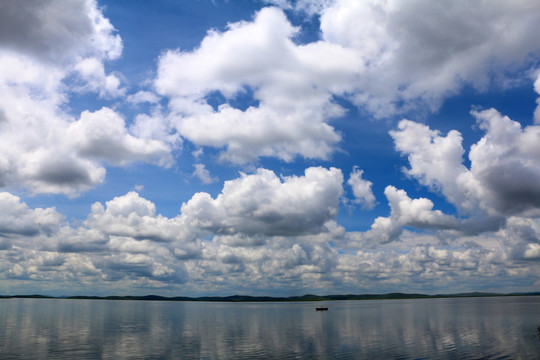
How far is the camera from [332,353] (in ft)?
269

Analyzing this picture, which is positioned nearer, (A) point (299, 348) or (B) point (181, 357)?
(B) point (181, 357)

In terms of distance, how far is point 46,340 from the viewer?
102m

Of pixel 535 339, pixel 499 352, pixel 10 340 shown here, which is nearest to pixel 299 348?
pixel 499 352

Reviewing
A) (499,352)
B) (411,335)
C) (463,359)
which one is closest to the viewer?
(463,359)

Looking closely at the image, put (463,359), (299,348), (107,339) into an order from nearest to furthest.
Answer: (463,359), (299,348), (107,339)

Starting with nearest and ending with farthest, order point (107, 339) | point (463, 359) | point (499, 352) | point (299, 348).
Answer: point (463, 359)
point (499, 352)
point (299, 348)
point (107, 339)

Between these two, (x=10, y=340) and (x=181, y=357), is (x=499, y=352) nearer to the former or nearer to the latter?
(x=181, y=357)

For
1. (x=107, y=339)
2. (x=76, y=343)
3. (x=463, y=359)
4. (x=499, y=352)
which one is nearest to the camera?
(x=463, y=359)

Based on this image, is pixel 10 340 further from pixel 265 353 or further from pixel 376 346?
pixel 376 346

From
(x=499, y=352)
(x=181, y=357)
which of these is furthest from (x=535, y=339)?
(x=181, y=357)

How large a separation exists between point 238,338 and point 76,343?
4308 cm

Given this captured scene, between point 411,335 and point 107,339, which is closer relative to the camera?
point 107,339

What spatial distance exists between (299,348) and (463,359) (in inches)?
1386

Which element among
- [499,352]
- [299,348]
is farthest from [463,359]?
[299,348]
